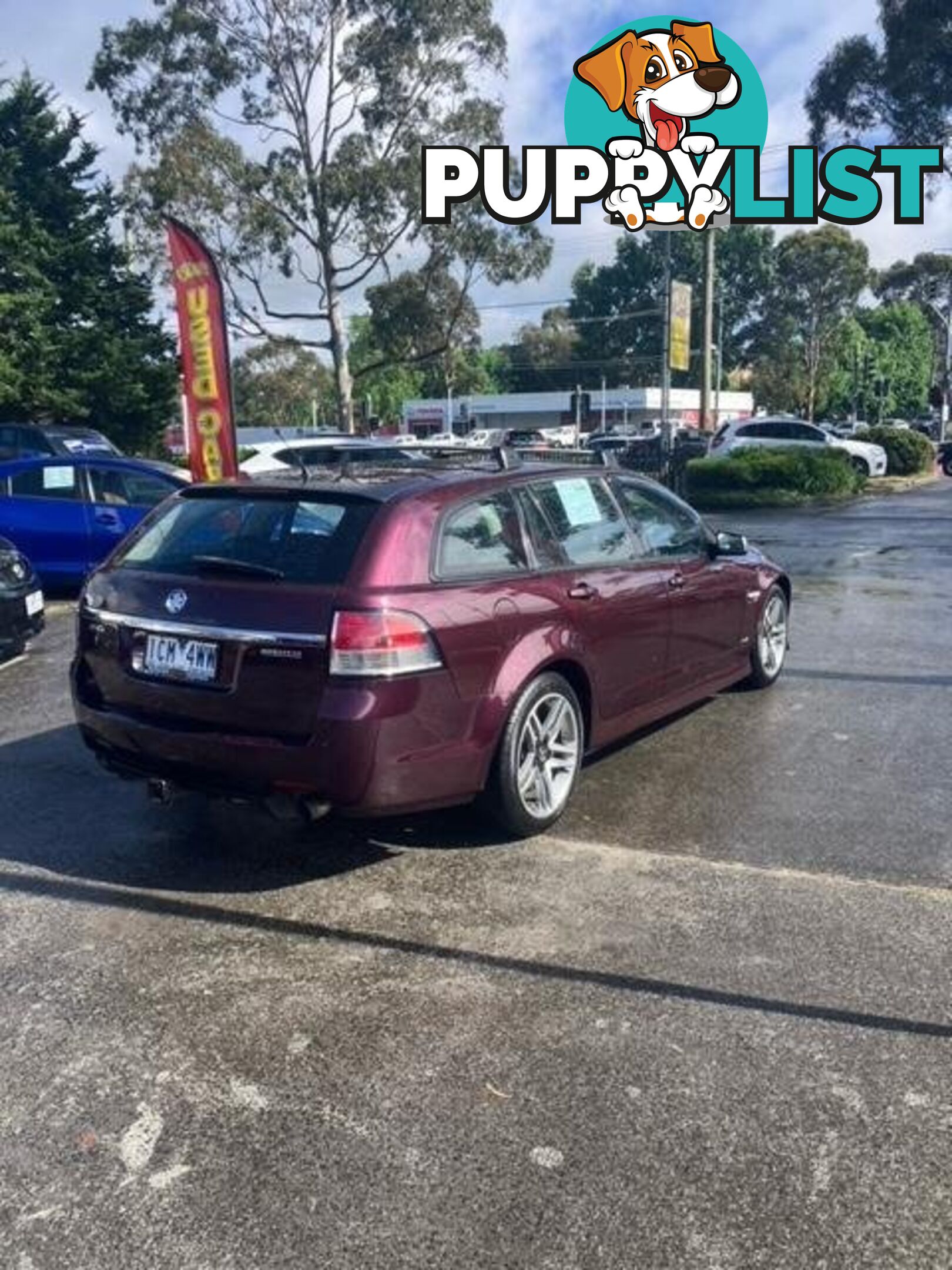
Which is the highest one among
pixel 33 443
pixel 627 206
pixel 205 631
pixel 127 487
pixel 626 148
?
pixel 626 148

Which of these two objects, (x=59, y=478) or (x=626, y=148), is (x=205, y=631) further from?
(x=626, y=148)

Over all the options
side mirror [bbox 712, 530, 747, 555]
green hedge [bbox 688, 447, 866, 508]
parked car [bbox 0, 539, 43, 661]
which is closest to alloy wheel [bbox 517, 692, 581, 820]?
side mirror [bbox 712, 530, 747, 555]

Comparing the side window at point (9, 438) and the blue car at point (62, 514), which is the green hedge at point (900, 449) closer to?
the side window at point (9, 438)

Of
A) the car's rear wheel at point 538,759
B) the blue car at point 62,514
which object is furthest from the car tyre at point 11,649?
the car's rear wheel at point 538,759

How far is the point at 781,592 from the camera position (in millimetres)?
7254

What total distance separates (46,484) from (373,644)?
8.11 metres

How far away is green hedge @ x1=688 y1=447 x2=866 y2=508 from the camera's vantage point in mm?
23516

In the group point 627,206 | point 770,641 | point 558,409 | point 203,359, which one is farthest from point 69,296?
point 558,409

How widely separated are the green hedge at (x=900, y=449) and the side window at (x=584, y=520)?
2823cm

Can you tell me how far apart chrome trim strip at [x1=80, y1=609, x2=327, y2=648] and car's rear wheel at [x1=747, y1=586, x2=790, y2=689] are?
3568mm

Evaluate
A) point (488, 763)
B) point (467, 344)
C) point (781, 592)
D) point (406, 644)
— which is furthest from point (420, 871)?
point (467, 344)

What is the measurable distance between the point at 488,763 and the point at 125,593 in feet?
5.12

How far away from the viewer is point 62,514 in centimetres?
1111

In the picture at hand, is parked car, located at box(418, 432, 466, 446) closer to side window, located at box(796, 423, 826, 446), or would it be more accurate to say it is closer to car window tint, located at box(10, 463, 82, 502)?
car window tint, located at box(10, 463, 82, 502)
